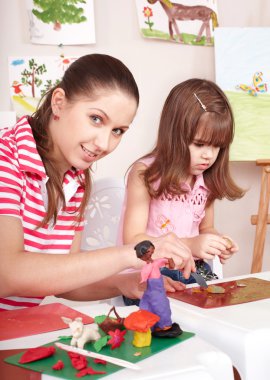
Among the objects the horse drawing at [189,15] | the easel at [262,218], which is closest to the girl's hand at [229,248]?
Result: the easel at [262,218]

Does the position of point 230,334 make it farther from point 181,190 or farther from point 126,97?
point 181,190

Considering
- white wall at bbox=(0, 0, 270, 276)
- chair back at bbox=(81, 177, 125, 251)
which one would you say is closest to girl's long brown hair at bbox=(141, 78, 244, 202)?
chair back at bbox=(81, 177, 125, 251)


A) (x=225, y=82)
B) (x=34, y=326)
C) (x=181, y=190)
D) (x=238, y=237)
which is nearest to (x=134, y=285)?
(x=34, y=326)

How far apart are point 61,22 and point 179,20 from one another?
477 millimetres

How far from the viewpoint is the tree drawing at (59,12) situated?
6.19 feet

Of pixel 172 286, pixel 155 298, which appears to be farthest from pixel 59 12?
pixel 155 298

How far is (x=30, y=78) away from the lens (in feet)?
6.20

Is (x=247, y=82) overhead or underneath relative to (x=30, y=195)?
overhead

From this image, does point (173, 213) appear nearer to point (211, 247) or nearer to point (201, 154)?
point (201, 154)

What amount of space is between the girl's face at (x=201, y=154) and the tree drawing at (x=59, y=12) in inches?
29.3

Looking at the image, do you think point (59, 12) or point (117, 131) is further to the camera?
point (59, 12)

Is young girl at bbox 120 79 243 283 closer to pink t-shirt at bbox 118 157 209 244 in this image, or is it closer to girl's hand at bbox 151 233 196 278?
pink t-shirt at bbox 118 157 209 244

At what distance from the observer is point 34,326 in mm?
715

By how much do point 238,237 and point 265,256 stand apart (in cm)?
16
